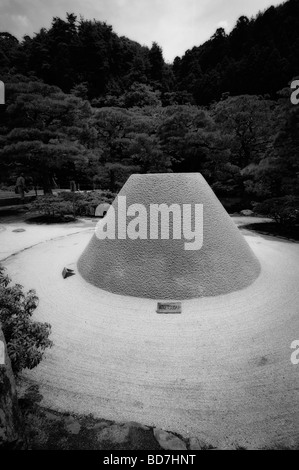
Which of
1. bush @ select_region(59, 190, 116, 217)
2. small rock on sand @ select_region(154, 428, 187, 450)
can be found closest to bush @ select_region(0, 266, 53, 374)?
small rock on sand @ select_region(154, 428, 187, 450)

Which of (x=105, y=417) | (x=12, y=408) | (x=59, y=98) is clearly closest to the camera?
(x=12, y=408)

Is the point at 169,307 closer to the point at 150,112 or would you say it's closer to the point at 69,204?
the point at 69,204

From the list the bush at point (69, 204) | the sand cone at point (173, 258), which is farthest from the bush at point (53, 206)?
the sand cone at point (173, 258)

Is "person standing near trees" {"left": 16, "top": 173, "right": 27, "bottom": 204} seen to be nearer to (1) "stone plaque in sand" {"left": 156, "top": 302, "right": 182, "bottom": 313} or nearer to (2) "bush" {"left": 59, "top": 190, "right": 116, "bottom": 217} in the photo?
(2) "bush" {"left": 59, "top": 190, "right": 116, "bottom": 217}

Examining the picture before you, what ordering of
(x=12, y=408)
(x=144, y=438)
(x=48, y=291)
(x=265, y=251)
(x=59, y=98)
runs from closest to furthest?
(x=12, y=408), (x=144, y=438), (x=48, y=291), (x=265, y=251), (x=59, y=98)

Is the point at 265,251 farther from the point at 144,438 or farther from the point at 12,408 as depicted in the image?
the point at 12,408
